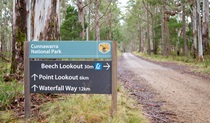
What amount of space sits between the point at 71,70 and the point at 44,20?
76.0 inches

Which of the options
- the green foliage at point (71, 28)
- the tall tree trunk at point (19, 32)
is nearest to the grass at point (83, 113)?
the tall tree trunk at point (19, 32)

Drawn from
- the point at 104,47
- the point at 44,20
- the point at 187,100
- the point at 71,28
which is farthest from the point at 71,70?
the point at 71,28

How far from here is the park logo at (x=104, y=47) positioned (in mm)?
4262

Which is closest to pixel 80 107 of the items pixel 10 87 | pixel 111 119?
pixel 111 119

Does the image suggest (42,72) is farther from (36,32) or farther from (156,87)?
(156,87)

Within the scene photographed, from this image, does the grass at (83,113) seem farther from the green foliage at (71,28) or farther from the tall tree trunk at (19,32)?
the green foliage at (71,28)

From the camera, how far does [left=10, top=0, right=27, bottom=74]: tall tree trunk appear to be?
8.14 m

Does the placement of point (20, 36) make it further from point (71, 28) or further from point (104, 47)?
point (71, 28)

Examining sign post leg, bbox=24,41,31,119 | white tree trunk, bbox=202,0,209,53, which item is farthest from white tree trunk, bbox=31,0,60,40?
white tree trunk, bbox=202,0,209,53

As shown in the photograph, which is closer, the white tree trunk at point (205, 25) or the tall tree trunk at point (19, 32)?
the tall tree trunk at point (19, 32)

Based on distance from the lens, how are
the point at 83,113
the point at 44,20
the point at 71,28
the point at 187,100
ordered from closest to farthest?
the point at 83,113 → the point at 44,20 → the point at 187,100 → the point at 71,28

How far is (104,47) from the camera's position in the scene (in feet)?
14.0

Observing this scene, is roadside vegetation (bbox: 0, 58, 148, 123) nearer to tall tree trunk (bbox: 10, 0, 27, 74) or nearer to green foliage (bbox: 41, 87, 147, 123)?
green foliage (bbox: 41, 87, 147, 123)

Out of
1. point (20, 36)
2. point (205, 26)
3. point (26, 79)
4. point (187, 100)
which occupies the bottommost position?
point (187, 100)
